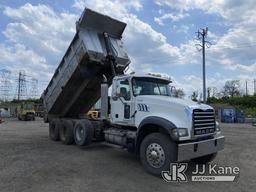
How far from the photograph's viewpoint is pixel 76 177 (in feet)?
22.6

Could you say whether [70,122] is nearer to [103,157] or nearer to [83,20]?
[103,157]

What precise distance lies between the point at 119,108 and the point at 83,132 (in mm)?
2325

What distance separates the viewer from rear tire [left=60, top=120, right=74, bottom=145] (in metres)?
11.5

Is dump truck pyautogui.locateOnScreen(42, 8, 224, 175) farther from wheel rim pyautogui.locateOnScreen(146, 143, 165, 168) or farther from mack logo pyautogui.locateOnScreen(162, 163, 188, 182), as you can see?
mack logo pyautogui.locateOnScreen(162, 163, 188, 182)

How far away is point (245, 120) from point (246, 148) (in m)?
25.6

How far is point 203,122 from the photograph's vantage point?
7438mm

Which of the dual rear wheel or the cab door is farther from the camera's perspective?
the dual rear wheel

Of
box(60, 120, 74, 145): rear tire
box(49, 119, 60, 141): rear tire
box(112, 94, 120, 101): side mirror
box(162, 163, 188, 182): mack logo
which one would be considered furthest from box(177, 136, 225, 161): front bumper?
box(49, 119, 60, 141): rear tire

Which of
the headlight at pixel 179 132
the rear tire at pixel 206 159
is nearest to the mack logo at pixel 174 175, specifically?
the headlight at pixel 179 132

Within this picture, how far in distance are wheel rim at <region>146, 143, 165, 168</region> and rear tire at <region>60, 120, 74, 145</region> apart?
495 centimetres

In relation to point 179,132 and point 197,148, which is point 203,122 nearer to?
point 197,148

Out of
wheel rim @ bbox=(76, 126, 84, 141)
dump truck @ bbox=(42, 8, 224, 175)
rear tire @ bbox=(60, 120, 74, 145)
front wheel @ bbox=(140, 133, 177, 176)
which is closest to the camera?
front wheel @ bbox=(140, 133, 177, 176)

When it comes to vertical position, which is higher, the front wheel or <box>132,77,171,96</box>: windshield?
<box>132,77,171,96</box>: windshield

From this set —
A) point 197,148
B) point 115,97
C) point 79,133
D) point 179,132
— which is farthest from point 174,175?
point 79,133
